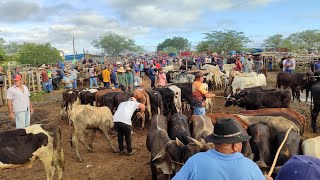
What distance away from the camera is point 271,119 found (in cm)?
670

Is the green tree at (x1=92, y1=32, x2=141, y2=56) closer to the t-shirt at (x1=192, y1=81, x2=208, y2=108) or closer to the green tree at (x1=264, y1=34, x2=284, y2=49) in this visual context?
the green tree at (x1=264, y1=34, x2=284, y2=49)

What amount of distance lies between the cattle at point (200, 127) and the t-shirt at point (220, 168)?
363 cm

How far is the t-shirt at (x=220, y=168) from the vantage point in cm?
234

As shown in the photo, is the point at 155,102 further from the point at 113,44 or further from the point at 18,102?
the point at 113,44

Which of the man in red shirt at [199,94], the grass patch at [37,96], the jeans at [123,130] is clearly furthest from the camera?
the grass patch at [37,96]

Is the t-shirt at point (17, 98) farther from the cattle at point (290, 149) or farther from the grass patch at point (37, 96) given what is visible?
the grass patch at point (37, 96)

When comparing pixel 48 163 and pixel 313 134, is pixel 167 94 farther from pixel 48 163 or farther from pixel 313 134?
pixel 48 163

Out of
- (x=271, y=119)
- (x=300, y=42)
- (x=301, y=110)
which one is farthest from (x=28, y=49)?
(x=300, y=42)

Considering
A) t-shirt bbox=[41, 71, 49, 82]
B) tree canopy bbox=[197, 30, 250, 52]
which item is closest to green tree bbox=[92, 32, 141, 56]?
tree canopy bbox=[197, 30, 250, 52]

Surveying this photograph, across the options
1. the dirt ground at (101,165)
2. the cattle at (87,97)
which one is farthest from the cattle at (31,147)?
the cattle at (87,97)

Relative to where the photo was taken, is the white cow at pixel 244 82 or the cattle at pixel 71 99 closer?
the cattle at pixel 71 99

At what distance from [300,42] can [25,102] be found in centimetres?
6686

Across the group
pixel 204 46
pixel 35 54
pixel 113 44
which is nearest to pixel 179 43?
pixel 113 44

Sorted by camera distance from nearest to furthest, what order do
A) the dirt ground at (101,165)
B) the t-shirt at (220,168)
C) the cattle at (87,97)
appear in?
the t-shirt at (220,168), the dirt ground at (101,165), the cattle at (87,97)
